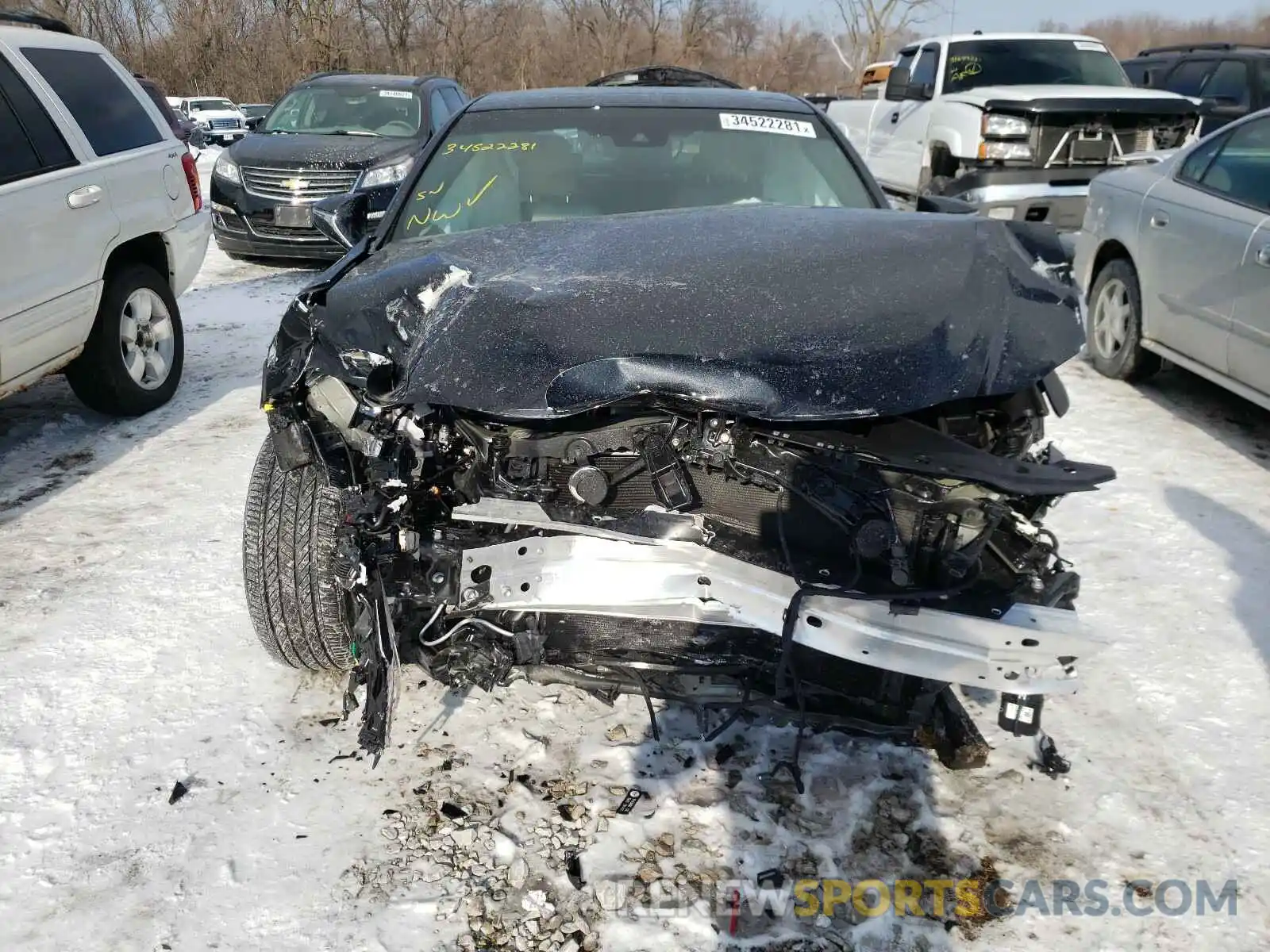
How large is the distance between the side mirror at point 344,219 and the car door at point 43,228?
160 centimetres

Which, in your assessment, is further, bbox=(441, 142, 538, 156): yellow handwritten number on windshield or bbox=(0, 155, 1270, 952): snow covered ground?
bbox=(441, 142, 538, 156): yellow handwritten number on windshield

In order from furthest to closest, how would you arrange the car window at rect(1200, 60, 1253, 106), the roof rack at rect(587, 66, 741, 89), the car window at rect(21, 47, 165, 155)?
the roof rack at rect(587, 66, 741, 89) → the car window at rect(1200, 60, 1253, 106) → the car window at rect(21, 47, 165, 155)

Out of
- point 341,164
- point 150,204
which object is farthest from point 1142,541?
point 341,164

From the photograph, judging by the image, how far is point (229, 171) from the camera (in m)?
8.74

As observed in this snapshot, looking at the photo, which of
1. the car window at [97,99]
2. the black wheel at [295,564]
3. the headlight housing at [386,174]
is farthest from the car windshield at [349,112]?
the black wheel at [295,564]

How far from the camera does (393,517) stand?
7.39 feet

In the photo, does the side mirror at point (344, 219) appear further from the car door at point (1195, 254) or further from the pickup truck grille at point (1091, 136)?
the pickup truck grille at point (1091, 136)

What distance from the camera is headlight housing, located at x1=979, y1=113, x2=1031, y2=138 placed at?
788 cm

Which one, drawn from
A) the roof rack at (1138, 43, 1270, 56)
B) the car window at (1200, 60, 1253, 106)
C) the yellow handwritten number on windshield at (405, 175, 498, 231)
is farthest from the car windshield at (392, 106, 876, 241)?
the roof rack at (1138, 43, 1270, 56)

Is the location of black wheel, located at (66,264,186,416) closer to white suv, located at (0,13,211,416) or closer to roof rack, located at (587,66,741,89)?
white suv, located at (0,13,211,416)

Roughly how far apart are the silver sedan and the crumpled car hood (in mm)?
2310

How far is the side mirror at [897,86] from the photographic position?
9.60 metres

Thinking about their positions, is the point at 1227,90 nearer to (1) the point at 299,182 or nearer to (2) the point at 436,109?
(2) the point at 436,109

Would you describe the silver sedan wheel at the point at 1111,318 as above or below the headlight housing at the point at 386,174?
below
